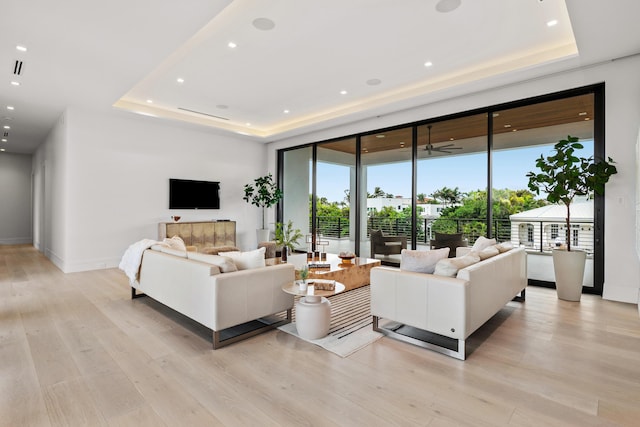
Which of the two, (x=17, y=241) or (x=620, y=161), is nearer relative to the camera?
(x=620, y=161)

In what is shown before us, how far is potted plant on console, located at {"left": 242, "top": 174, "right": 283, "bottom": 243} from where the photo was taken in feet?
27.2

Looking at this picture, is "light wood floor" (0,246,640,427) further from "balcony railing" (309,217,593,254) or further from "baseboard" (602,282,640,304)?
"balcony railing" (309,217,593,254)

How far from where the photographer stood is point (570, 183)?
4.14 m

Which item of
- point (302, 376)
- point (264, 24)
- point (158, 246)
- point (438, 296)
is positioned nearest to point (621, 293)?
point (438, 296)

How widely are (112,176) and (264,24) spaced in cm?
454

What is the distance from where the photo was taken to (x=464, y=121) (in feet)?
18.3

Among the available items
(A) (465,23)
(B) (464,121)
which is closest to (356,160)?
(B) (464,121)

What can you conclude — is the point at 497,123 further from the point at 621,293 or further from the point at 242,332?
the point at 242,332

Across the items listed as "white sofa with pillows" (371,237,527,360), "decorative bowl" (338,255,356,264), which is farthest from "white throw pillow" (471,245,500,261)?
"decorative bowl" (338,255,356,264)

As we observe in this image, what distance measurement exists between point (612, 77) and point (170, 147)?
748 cm

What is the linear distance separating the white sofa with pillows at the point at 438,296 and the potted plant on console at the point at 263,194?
5.47 metres

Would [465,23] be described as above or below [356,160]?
above

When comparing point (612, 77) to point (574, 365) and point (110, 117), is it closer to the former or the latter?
point (574, 365)

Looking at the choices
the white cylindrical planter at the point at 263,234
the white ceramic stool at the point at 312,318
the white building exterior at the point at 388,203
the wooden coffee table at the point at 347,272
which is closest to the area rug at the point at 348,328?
the white ceramic stool at the point at 312,318
